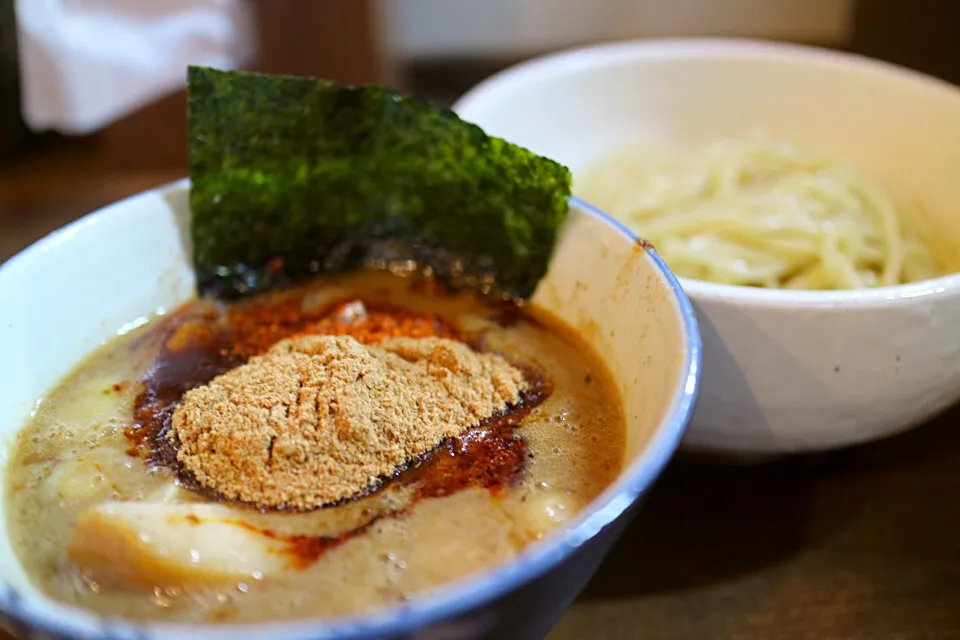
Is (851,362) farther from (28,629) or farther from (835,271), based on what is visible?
(28,629)

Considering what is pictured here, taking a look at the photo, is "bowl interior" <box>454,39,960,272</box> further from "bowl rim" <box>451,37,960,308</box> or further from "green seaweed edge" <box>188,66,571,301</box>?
"green seaweed edge" <box>188,66,571,301</box>

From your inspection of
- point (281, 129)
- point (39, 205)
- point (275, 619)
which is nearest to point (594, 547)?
point (275, 619)

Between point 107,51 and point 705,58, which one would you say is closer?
point 705,58

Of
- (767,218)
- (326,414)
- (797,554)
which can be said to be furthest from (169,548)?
(767,218)

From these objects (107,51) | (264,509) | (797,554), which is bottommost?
(797,554)

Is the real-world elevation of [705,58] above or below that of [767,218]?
above

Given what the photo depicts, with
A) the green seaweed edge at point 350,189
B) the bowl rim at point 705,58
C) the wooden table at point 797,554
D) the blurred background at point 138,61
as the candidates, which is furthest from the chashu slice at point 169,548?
the blurred background at point 138,61

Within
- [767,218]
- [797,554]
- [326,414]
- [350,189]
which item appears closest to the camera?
[326,414]

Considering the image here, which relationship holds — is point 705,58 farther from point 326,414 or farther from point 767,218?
point 326,414
